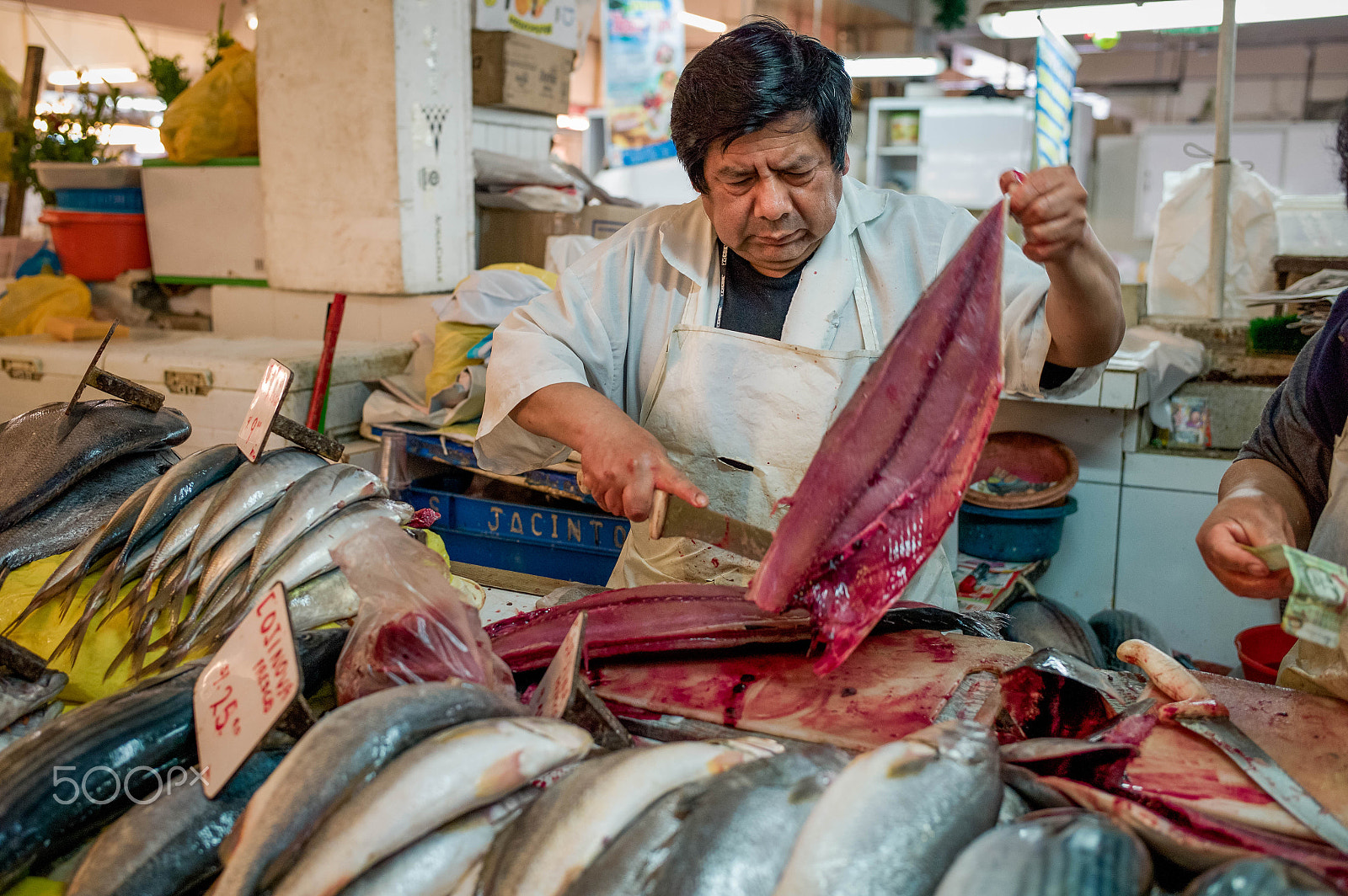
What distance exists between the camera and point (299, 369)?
388 cm

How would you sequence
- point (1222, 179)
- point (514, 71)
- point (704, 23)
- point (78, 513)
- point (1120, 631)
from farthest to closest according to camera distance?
point (704, 23) < point (514, 71) < point (1222, 179) < point (1120, 631) < point (78, 513)

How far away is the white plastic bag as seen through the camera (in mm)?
5066

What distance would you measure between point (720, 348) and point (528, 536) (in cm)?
150

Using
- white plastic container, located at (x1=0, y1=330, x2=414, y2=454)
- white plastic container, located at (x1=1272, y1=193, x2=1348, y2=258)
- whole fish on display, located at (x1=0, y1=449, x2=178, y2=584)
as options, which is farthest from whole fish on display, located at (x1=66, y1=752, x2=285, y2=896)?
white plastic container, located at (x1=1272, y1=193, x2=1348, y2=258)

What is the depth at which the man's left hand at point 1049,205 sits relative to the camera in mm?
1660

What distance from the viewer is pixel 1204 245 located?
17.1 feet

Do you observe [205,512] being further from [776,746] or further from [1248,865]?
[1248,865]

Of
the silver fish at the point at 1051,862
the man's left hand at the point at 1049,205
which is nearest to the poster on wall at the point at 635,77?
the man's left hand at the point at 1049,205

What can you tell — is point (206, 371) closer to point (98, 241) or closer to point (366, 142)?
point (366, 142)

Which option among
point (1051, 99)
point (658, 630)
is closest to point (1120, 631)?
point (658, 630)

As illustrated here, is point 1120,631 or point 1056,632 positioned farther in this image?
point 1120,631

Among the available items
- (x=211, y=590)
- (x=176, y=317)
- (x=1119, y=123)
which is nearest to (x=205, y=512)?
(x=211, y=590)

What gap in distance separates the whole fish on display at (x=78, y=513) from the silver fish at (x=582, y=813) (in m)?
1.43

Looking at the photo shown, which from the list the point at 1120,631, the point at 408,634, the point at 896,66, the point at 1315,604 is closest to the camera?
the point at 1315,604
